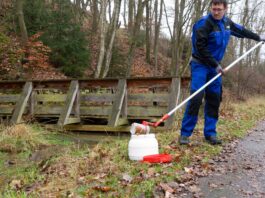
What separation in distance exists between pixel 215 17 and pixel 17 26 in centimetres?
1285

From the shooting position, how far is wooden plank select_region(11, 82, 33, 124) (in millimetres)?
9367

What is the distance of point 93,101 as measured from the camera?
9.26 metres

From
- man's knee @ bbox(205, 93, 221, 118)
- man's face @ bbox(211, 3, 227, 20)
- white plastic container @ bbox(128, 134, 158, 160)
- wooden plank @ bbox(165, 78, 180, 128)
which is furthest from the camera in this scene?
wooden plank @ bbox(165, 78, 180, 128)

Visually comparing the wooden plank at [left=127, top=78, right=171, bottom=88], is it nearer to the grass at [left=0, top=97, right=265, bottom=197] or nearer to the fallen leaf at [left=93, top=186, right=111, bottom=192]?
the grass at [left=0, top=97, right=265, bottom=197]

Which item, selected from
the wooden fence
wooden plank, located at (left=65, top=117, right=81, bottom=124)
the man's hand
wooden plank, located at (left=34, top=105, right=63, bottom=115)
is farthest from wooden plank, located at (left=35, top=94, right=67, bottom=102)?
the man's hand

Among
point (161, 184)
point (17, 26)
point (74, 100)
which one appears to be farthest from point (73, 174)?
point (17, 26)

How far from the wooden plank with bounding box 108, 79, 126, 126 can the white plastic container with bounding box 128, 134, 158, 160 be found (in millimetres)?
3803

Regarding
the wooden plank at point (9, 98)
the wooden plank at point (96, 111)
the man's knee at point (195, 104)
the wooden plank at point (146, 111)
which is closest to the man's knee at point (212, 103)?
the man's knee at point (195, 104)

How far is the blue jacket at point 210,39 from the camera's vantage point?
5051 millimetres

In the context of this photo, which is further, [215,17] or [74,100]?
[74,100]

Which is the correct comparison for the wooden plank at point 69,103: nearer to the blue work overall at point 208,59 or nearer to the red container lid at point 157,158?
the blue work overall at point 208,59

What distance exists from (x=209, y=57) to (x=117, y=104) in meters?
3.93

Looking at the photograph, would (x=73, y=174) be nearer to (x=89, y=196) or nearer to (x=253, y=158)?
(x=89, y=196)

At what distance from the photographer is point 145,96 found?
8.59 m
